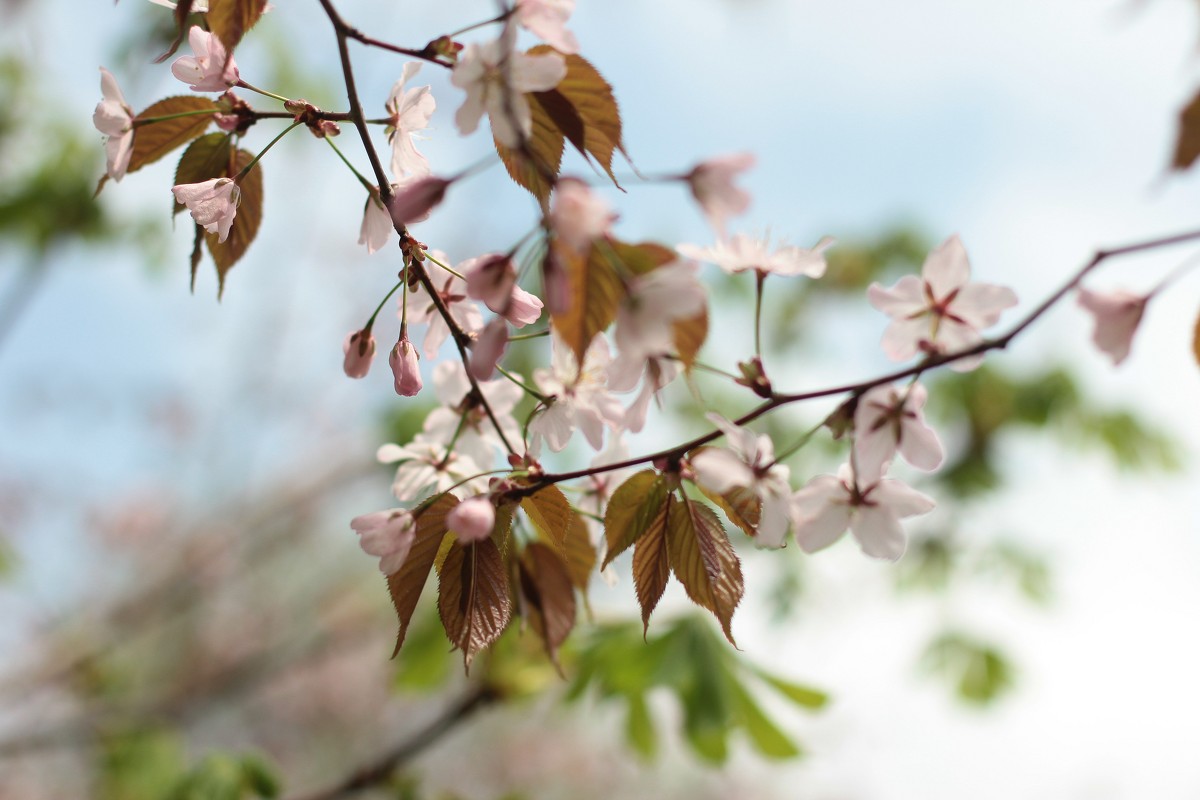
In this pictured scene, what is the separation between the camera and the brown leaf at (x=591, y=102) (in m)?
0.37

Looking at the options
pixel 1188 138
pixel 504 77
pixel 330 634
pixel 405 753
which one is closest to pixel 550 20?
pixel 504 77

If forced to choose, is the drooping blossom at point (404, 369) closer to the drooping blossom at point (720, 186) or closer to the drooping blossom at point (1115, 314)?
the drooping blossom at point (720, 186)

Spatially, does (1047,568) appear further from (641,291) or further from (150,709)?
(641,291)

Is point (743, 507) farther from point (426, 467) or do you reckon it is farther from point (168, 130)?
point (168, 130)

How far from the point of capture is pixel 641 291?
0.31 metres

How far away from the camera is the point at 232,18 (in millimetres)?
389

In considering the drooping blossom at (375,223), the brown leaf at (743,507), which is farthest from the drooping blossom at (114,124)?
the brown leaf at (743,507)

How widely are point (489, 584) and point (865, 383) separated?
0.20 m

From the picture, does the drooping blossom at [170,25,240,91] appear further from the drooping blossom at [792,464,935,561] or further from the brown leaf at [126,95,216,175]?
the drooping blossom at [792,464,935,561]

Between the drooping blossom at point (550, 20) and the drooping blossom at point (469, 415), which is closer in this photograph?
the drooping blossom at point (550, 20)

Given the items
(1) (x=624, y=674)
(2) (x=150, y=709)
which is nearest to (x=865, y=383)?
(1) (x=624, y=674)

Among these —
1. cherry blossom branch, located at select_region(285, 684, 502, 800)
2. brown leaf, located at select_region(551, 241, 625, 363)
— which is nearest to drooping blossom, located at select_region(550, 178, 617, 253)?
brown leaf, located at select_region(551, 241, 625, 363)

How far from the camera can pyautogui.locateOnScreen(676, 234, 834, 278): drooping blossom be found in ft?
1.38

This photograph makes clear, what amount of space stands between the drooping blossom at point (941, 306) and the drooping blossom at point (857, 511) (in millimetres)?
67
